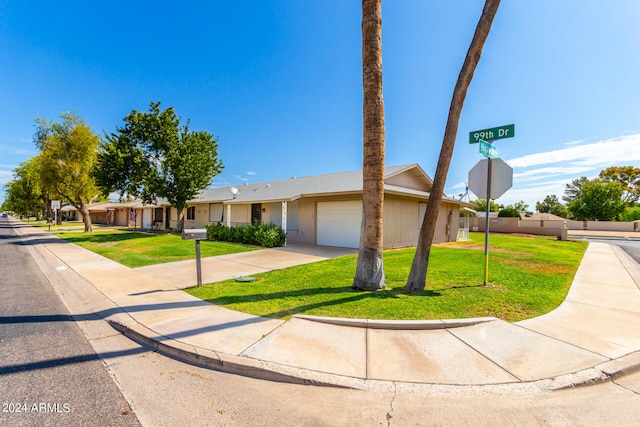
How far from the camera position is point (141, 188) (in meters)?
19.9

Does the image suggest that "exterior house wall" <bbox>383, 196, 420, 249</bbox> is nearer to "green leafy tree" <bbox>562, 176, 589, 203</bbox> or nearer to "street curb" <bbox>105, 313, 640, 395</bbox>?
"street curb" <bbox>105, 313, 640, 395</bbox>

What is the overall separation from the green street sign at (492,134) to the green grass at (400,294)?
11.2 ft

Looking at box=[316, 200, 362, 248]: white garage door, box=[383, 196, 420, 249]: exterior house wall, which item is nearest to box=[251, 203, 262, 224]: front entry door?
box=[316, 200, 362, 248]: white garage door

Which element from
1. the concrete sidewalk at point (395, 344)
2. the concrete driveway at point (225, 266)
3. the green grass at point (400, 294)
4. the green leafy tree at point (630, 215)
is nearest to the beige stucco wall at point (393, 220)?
the concrete driveway at point (225, 266)

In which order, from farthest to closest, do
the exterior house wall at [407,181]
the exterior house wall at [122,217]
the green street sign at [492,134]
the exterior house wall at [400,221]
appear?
1. the exterior house wall at [122,217]
2. the exterior house wall at [407,181]
3. the exterior house wall at [400,221]
4. the green street sign at [492,134]

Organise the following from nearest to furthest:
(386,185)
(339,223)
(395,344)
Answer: (395,344) < (386,185) < (339,223)

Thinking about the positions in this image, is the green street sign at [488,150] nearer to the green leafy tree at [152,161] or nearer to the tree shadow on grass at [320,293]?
the tree shadow on grass at [320,293]

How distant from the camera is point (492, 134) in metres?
6.45

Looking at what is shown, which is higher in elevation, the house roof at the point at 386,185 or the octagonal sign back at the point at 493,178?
the house roof at the point at 386,185

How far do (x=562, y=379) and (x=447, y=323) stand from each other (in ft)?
4.83

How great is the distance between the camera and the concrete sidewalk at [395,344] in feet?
10.2

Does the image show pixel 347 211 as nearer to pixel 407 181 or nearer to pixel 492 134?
pixel 407 181

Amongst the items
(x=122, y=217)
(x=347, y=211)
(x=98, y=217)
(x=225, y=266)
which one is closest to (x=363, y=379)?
(x=225, y=266)

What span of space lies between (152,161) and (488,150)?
69.0 ft
